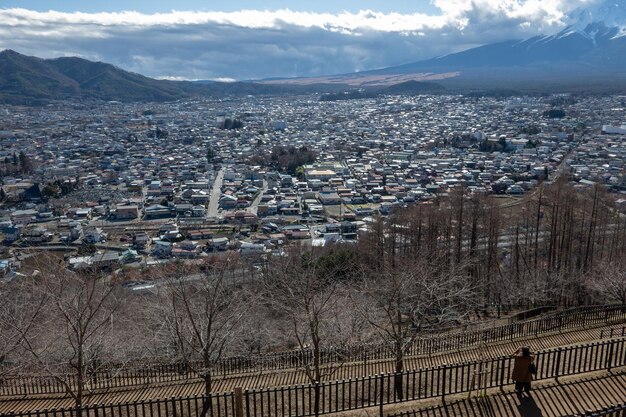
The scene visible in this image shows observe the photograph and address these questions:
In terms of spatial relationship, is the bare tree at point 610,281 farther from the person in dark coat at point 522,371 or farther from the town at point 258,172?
the town at point 258,172

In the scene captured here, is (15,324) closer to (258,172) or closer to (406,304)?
(406,304)

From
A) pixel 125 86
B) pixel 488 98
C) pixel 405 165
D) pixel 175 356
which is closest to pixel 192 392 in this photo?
pixel 175 356

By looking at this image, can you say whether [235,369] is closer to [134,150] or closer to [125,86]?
[134,150]

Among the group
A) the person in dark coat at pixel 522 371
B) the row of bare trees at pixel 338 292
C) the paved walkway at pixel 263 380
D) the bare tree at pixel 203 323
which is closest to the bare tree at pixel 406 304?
the row of bare trees at pixel 338 292

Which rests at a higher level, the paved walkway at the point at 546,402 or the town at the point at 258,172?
the paved walkway at the point at 546,402

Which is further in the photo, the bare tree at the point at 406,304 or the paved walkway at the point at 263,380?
the paved walkway at the point at 263,380
